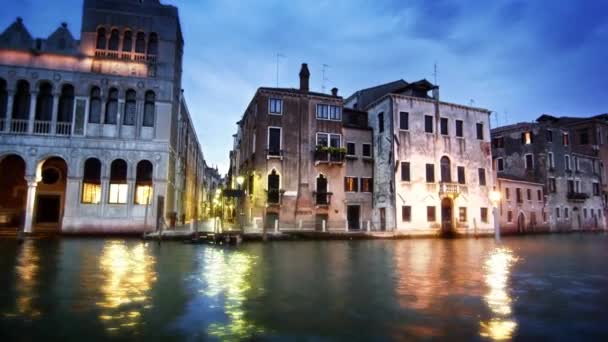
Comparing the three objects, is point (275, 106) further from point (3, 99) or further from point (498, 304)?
point (498, 304)

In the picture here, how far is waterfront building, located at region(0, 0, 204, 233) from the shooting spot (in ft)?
76.1

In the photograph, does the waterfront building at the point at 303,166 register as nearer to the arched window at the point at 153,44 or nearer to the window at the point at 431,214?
the window at the point at 431,214

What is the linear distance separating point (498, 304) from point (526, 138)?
39542mm

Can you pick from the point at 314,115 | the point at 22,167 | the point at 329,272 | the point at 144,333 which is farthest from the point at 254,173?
the point at 144,333

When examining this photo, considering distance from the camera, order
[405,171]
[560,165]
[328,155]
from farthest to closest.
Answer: [560,165]
[405,171]
[328,155]

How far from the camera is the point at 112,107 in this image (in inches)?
966

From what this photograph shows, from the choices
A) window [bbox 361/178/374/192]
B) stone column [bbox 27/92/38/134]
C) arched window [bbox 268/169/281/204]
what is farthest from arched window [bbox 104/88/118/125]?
window [bbox 361/178/374/192]

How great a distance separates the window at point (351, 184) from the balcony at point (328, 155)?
77.9 inches

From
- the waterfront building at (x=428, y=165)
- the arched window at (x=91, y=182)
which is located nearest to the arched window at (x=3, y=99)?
the arched window at (x=91, y=182)

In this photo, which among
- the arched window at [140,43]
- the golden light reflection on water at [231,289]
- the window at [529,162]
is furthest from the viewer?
the window at [529,162]

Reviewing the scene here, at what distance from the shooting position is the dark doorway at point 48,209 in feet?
81.0

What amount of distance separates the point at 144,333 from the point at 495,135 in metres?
45.1

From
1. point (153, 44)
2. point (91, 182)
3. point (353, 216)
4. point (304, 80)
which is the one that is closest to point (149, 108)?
point (153, 44)

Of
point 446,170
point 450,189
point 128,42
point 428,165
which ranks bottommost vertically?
point 450,189
